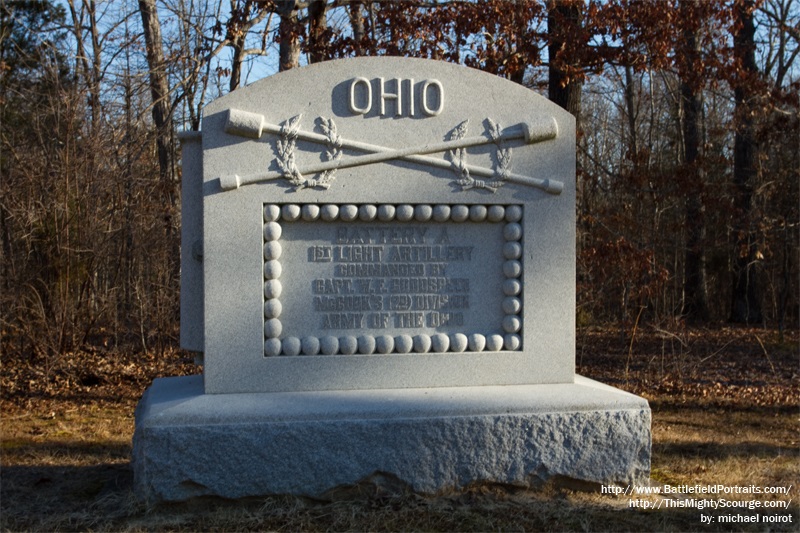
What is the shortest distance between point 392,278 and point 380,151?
76 cm

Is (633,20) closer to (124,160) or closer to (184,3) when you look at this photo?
(124,160)

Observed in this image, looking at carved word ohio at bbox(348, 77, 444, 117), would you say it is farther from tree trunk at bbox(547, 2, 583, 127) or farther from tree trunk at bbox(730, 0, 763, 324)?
tree trunk at bbox(730, 0, 763, 324)

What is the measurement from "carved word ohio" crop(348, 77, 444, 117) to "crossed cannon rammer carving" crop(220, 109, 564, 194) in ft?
0.61

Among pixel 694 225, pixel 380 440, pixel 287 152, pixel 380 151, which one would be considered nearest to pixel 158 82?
pixel 694 225

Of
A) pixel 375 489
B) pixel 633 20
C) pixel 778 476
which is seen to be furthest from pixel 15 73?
pixel 778 476

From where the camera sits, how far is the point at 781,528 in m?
4.16

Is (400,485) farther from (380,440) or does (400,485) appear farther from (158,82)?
(158,82)

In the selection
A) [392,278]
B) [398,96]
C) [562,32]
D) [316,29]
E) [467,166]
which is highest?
[316,29]

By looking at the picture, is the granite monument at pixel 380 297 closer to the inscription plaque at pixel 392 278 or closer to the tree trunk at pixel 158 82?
the inscription plaque at pixel 392 278

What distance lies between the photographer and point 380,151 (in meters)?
4.71

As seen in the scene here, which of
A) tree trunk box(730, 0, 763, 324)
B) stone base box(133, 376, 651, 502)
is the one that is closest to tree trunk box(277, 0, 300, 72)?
stone base box(133, 376, 651, 502)

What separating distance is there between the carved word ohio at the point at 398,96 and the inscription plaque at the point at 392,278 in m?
0.56

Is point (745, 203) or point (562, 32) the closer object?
point (562, 32)

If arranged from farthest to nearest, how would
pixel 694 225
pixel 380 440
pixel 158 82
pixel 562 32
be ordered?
pixel 158 82 → pixel 694 225 → pixel 562 32 → pixel 380 440
